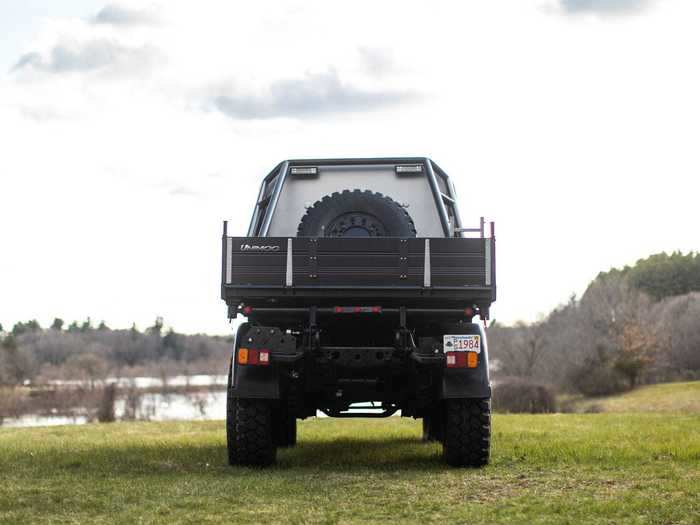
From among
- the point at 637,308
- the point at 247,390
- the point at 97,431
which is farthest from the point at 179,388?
the point at 247,390

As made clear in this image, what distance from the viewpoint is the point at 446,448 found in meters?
11.3

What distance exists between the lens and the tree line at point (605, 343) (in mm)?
82750

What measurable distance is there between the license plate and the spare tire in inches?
70.3

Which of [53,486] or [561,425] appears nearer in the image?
[53,486]

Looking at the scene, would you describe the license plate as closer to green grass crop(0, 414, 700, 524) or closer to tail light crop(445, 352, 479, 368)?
tail light crop(445, 352, 479, 368)

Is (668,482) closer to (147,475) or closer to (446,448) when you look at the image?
(446,448)

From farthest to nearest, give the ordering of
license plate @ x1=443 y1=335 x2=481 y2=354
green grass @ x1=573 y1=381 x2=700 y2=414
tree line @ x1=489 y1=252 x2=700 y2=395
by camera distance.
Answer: tree line @ x1=489 y1=252 x2=700 y2=395
green grass @ x1=573 y1=381 x2=700 y2=414
license plate @ x1=443 y1=335 x2=481 y2=354

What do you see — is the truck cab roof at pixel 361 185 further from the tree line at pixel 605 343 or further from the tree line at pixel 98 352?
the tree line at pixel 98 352

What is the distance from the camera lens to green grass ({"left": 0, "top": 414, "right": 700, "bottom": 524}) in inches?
313

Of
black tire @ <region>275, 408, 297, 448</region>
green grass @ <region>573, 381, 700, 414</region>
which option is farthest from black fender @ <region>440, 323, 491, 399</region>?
green grass @ <region>573, 381, 700, 414</region>

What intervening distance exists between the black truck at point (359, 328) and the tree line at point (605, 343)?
229 feet

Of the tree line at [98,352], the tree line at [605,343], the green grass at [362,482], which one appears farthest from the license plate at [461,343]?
the tree line at [98,352]

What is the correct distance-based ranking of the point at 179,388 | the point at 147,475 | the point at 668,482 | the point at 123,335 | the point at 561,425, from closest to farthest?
1. the point at 668,482
2. the point at 147,475
3. the point at 561,425
4. the point at 179,388
5. the point at 123,335

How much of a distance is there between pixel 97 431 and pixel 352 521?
1250cm
